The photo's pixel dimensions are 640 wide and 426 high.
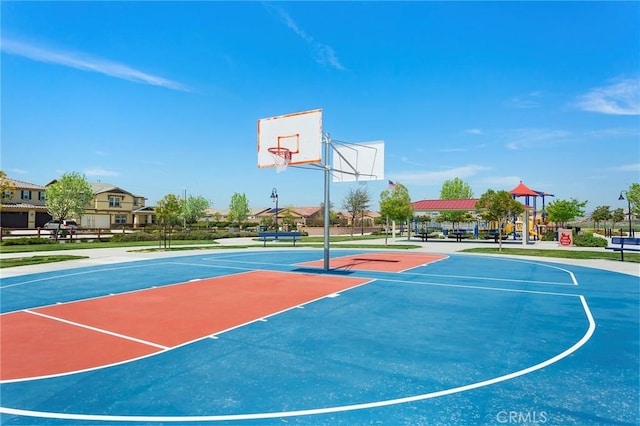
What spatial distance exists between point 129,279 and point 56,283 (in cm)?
256

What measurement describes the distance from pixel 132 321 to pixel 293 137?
10570 millimetres

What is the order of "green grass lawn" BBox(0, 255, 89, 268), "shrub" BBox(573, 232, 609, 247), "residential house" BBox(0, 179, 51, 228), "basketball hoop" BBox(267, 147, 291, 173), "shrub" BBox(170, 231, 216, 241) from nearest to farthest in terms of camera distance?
"basketball hoop" BBox(267, 147, 291, 173) < "green grass lawn" BBox(0, 255, 89, 268) < "shrub" BBox(573, 232, 609, 247) < "shrub" BBox(170, 231, 216, 241) < "residential house" BBox(0, 179, 51, 228)

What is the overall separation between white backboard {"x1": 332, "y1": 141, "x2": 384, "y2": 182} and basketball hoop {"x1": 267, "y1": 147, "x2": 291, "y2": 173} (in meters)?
2.99

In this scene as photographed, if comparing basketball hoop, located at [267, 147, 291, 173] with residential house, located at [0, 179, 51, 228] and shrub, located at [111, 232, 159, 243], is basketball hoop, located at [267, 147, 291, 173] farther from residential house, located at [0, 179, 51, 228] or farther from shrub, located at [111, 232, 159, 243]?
residential house, located at [0, 179, 51, 228]

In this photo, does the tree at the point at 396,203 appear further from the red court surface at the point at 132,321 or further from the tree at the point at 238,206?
the tree at the point at 238,206

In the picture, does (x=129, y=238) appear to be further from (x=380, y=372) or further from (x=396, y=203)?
(x=380, y=372)

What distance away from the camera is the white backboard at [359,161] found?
766 inches

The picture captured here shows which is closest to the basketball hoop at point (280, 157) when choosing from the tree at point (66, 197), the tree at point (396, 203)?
the tree at point (396, 203)

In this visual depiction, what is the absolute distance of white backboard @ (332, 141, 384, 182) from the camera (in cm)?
1945

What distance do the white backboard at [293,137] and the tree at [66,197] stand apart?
145 ft

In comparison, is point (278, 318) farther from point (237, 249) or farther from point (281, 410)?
point (237, 249)

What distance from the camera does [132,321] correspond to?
944 cm

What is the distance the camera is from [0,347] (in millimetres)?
7555

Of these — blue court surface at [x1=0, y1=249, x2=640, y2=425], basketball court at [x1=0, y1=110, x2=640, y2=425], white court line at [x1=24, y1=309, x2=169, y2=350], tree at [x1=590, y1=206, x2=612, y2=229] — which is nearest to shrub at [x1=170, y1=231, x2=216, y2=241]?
basketball court at [x1=0, y1=110, x2=640, y2=425]
